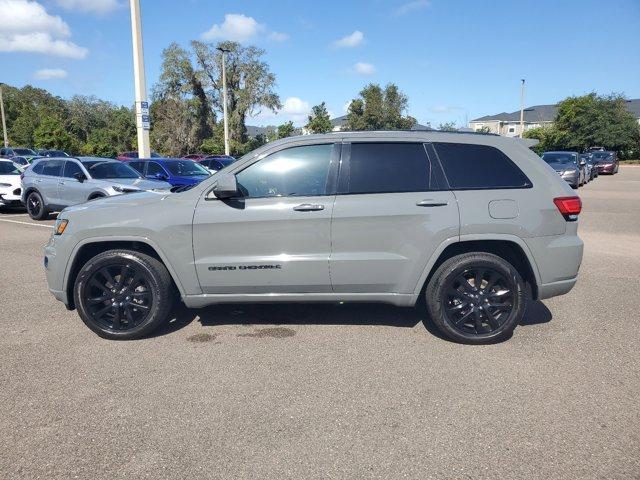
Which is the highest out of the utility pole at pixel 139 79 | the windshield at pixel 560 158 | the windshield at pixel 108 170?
the utility pole at pixel 139 79

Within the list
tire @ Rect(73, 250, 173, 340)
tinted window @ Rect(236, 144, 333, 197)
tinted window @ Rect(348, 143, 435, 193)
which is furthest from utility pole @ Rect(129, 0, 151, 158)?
tinted window @ Rect(348, 143, 435, 193)

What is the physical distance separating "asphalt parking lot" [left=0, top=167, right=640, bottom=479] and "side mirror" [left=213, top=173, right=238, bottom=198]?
1.34 m

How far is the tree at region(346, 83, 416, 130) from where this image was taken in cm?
5753

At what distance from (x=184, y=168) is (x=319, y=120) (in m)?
46.4

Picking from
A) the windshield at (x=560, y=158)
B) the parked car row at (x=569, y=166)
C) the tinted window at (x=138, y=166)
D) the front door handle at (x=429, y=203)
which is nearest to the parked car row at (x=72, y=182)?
the tinted window at (x=138, y=166)

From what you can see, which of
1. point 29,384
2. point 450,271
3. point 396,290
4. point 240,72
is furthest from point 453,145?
point 240,72

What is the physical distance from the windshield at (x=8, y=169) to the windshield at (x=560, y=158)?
66.4ft

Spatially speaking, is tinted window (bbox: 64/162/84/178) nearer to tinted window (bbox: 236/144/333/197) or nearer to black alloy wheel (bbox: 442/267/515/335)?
tinted window (bbox: 236/144/333/197)

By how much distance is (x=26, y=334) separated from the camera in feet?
15.1

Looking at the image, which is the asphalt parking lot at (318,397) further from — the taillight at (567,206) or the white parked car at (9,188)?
the white parked car at (9,188)

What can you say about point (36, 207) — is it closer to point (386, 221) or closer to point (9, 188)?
point (9, 188)

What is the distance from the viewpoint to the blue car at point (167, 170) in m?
13.8

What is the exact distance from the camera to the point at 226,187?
406cm

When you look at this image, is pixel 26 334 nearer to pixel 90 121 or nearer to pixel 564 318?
pixel 564 318
